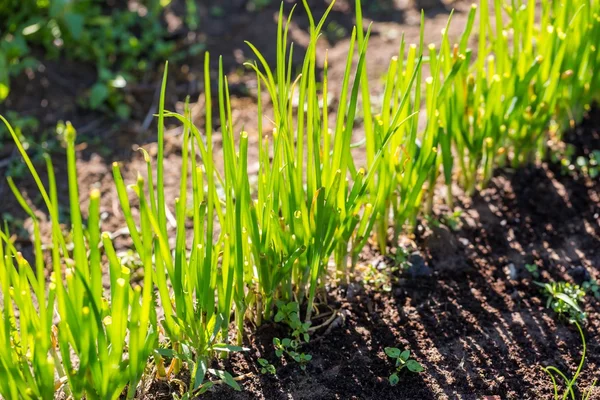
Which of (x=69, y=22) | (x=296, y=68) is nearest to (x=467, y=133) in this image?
(x=296, y=68)

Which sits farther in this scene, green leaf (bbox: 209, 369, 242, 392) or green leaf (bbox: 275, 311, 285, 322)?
green leaf (bbox: 275, 311, 285, 322)

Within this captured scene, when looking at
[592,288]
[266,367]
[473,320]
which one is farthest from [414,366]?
[592,288]

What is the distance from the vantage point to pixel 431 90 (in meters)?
2.04

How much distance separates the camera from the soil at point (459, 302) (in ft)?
6.25

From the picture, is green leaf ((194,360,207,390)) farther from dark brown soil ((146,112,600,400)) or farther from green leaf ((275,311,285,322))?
green leaf ((275,311,285,322))

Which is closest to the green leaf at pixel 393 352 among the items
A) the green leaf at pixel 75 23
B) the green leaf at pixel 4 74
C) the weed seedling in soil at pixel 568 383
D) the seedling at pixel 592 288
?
the weed seedling in soil at pixel 568 383

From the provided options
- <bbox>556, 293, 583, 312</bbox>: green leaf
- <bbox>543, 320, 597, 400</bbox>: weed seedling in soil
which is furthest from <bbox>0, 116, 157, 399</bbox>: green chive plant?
<bbox>556, 293, 583, 312</bbox>: green leaf

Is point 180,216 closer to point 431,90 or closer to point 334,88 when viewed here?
point 431,90

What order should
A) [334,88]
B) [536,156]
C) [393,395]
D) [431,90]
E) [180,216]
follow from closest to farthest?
[180,216] < [393,395] < [431,90] < [536,156] < [334,88]

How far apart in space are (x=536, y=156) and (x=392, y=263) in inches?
31.1

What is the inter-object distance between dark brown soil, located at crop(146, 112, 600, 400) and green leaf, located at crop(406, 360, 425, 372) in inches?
0.9

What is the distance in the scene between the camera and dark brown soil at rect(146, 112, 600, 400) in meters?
1.90

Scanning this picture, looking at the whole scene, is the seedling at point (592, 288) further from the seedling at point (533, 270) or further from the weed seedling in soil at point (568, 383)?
the weed seedling in soil at point (568, 383)

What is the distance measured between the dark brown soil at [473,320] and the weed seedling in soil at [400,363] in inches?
0.8
